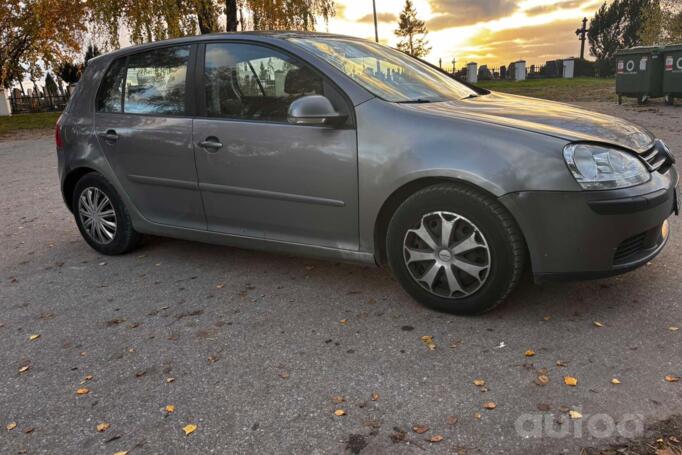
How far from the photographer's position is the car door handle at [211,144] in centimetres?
391

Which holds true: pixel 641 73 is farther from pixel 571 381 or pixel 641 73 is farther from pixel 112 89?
pixel 571 381

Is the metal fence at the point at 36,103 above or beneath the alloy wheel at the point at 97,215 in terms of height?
above

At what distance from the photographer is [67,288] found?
4.30 m

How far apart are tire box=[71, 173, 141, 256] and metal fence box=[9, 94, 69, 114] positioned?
36312 millimetres

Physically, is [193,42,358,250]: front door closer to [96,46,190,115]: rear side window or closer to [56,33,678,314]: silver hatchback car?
[56,33,678,314]: silver hatchback car

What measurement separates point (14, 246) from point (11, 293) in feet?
4.83

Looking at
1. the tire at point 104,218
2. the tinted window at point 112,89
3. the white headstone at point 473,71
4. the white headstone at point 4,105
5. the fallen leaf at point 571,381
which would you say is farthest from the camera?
the white headstone at point 473,71

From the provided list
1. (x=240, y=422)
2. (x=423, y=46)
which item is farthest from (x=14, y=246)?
(x=423, y=46)

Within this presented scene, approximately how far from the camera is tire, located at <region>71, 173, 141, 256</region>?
186 inches

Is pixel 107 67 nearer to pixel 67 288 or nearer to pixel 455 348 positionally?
pixel 67 288

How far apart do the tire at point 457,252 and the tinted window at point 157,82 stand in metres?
1.90

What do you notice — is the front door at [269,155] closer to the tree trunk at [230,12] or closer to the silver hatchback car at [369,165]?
the silver hatchback car at [369,165]

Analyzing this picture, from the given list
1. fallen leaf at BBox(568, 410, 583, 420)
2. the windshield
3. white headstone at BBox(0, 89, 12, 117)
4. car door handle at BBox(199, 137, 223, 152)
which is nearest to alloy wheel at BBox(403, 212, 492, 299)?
the windshield

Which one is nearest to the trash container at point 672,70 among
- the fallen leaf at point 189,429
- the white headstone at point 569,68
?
the fallen leaf at point 189,429
